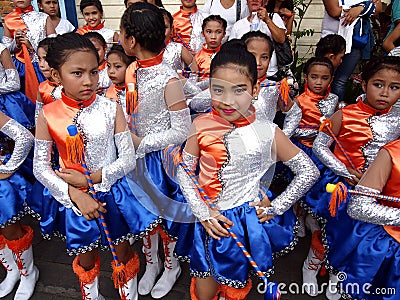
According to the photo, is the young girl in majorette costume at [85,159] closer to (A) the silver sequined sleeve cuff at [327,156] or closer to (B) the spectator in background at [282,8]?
(A) the silver sequined sleeve cuff at [327,156]

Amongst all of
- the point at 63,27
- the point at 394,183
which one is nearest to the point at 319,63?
the point at 394,183

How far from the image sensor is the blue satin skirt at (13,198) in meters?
2.28

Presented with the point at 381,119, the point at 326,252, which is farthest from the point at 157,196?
the point at 381,119

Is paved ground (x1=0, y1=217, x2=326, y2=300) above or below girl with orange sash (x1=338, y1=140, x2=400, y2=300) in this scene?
below

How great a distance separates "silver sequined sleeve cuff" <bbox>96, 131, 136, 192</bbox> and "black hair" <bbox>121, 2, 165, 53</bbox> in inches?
20.2

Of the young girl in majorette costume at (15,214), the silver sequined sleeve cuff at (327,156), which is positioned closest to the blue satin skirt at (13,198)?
the young girl in majorette costume at (15,214)

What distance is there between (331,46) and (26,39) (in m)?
2.82

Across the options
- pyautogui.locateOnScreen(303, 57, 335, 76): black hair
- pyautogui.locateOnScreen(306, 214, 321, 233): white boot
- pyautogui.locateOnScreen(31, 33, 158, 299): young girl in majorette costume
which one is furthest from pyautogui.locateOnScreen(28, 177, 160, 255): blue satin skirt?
pyautogui.locateOnScreen(303, 57, 335, 76): black hair

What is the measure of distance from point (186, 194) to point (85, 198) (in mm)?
530

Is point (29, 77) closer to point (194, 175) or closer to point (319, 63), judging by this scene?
point (194, 175)

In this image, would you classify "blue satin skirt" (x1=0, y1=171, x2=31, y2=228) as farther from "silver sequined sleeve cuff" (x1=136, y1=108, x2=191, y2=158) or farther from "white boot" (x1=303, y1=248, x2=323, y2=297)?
"white boot" (x1=303, y1=248, x2=323, y2=297)

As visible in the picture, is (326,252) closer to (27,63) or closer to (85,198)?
(85,198)

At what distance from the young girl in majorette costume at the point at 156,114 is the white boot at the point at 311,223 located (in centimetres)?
119

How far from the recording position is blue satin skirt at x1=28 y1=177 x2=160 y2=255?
2014 mm
